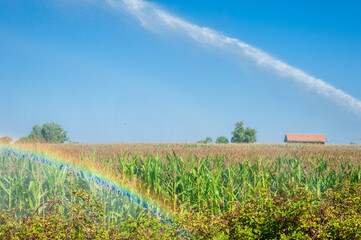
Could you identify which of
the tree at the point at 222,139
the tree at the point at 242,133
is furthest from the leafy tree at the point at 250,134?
the tree at the point at 222,139

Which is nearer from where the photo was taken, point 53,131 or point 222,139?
point 53,131

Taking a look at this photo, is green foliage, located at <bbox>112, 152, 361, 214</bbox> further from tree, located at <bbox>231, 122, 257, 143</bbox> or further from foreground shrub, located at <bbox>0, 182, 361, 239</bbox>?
tree, located at <bbox>231, 122, 257, 143</bbox>

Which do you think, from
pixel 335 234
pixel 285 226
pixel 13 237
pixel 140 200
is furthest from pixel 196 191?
pixel 13 237

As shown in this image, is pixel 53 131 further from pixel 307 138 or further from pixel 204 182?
pixel 204 182

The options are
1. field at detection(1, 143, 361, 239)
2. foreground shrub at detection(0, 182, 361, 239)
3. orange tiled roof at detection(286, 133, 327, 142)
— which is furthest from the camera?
orange tiled roof at detection(286, 133, 327, 142)

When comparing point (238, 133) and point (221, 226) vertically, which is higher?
point (238, 133)

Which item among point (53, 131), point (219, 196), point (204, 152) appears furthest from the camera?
point (53, 131)

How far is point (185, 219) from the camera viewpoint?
446 centimetres

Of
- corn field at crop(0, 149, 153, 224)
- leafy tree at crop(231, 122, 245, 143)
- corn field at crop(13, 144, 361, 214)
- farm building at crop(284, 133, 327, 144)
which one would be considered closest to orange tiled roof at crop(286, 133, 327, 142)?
farm building at crop(284, 133, 327, 144)

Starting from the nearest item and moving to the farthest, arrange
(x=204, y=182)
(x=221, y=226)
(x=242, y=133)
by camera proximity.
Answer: (x=221, y=226), (x=204, y=182), (x=242, y=133)

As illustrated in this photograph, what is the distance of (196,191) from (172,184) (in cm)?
67

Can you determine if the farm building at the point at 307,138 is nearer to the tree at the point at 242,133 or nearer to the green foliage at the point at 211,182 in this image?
the tree at the point at 242,133

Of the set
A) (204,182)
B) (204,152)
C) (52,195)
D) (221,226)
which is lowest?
(221,226)

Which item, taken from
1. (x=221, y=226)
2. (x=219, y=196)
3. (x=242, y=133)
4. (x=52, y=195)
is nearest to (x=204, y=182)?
(x=219, y=196)
